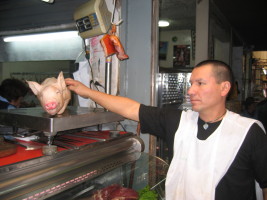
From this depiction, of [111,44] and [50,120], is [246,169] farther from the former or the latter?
[111,44]

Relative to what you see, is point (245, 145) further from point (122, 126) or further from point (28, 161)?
point (122, 126)

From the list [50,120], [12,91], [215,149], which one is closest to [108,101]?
[50,120]

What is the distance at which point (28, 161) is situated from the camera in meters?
1.28

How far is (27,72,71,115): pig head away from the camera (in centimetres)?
159

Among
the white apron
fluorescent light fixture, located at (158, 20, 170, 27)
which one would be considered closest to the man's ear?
the white apron

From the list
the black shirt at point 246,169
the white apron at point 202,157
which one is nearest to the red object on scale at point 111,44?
the white apron at point 202,157

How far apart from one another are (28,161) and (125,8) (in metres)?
2.14

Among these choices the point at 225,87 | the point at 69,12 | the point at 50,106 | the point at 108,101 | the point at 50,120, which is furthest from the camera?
the point at 69,12

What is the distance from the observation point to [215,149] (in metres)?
1.59

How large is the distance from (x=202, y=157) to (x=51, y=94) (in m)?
1.10

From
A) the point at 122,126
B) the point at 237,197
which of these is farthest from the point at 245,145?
the point at 122,126

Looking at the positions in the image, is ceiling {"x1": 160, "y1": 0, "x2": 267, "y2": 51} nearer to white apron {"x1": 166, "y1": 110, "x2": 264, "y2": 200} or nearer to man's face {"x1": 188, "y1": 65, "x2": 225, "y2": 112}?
man's face {"x1": 188, "y1": 65, "x2": 225, "y2": 112}

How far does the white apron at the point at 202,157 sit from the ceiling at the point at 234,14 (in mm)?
2193

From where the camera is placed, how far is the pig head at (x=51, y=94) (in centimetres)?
159
